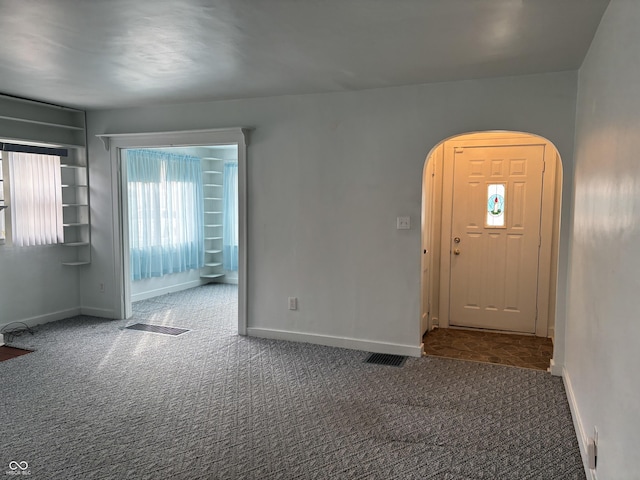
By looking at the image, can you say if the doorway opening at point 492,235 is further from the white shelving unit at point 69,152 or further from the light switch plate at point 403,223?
the white shelving unit at point 69,152

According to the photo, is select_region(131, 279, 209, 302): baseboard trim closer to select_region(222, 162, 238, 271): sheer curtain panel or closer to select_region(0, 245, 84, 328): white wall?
select_region(222, 162, 238, 271): sheer curtain panel

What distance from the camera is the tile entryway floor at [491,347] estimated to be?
171 inches

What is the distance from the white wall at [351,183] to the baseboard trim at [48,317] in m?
2.36

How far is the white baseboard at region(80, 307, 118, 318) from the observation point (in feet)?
18.7

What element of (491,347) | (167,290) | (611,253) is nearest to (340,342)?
(491,347)

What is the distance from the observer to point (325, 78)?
397cm

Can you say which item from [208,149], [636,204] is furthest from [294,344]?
[208,149]

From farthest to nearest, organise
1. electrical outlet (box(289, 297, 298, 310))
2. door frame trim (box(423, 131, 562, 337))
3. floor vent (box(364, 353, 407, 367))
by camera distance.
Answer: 1. door frame trim (box(423, 131, 562, 337))
2. electrical outlet (box(289, 297, 298, 310))
3. floor vent (box(364, 353, 407, 367))

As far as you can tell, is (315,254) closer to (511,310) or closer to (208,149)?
(511,310)

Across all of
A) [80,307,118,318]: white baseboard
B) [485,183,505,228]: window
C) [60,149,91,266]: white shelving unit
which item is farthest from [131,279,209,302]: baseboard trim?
[485,183,505,228]: window

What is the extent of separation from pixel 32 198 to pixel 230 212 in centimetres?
331

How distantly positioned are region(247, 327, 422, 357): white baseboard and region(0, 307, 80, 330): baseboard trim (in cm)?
233

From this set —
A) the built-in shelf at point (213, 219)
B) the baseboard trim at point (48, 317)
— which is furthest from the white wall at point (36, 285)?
the built-in shelf at point (213, 219)

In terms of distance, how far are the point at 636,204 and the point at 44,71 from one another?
408cm
